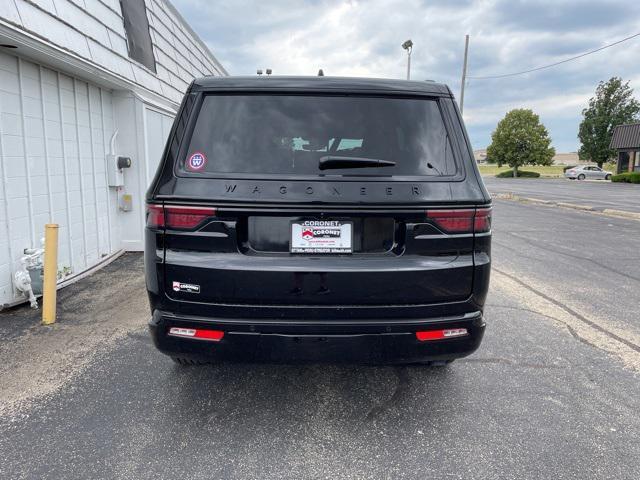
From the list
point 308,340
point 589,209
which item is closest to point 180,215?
point 308,340

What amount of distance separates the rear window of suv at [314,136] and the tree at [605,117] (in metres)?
59.3

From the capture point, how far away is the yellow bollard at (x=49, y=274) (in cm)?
425

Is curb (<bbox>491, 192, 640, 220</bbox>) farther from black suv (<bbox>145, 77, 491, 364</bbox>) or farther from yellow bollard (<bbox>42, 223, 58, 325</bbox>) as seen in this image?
yellow bollard (<bbox>42, 223, 58, 325</bbox>)

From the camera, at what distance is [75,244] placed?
230 inches

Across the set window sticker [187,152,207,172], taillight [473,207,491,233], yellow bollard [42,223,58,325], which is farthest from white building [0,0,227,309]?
taillight [473,207,491,233]

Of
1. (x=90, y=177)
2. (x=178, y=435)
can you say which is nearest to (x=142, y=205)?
(x=90, y=177)

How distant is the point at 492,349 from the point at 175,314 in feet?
8.71

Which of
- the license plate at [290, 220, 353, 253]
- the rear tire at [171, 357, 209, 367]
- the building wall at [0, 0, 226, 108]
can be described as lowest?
the rear tire at [171, 357, 209, 367]

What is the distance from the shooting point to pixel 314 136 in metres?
2.51

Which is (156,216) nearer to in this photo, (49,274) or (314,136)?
(314,136)

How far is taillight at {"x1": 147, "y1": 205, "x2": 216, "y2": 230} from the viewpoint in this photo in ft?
7.74

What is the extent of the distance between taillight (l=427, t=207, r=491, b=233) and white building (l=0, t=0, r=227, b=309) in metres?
3.99

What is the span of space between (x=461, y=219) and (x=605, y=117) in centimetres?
6107

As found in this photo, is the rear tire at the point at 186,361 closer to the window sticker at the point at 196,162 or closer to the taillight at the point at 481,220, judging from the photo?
the window sticker at the point at 196,162
